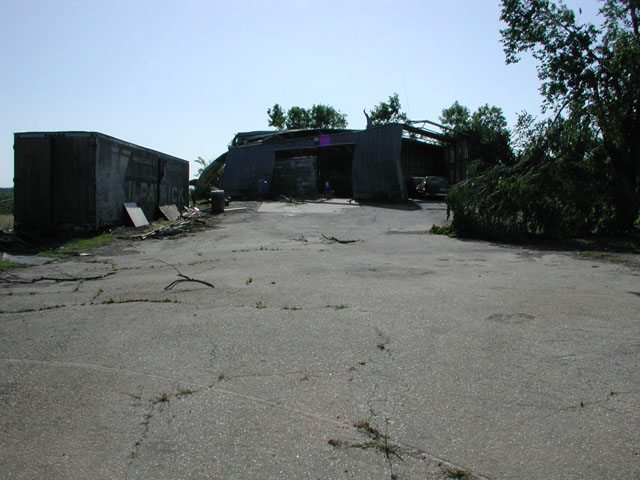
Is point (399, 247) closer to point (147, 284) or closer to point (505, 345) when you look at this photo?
point (147, 284)

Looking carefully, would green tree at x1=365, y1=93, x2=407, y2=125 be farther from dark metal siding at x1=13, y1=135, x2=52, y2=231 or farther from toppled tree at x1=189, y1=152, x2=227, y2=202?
dark metal siding at x1=13, y1=135, x2=52, y2=231

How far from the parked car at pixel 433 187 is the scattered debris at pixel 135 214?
18.3 m

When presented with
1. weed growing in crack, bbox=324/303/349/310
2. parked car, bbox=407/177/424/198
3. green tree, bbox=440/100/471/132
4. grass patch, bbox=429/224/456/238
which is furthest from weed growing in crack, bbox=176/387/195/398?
green tree, bbox=440/100/471/132

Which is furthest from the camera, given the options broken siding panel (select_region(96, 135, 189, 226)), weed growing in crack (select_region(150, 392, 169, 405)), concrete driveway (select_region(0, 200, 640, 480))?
broken siding panel (select_region(96, 135, 189, 226))

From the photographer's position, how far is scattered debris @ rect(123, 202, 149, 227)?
15.7 m

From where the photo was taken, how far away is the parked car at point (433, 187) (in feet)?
94.9

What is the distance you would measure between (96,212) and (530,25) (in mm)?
16499

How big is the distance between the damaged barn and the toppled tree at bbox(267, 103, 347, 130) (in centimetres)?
2755

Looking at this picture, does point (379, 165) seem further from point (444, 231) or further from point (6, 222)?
point (6, 222)

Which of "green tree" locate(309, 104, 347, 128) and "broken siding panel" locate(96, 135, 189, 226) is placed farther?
"green tree" locate(309, 104, 347, 128)

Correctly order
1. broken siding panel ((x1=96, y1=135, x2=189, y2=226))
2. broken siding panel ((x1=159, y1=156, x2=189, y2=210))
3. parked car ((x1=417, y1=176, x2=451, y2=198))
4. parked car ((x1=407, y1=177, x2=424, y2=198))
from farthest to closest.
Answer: parked car ((x1=407, y1=177, x2=424, y2=198)) → parked car ((x1=417, y1=176, x2=451, y2=198)) → broken siding panel ((x1=159, y1=156, x2=189, y2=210)) → broken siding panel ((x1=96, y1=135, x2=189, y2=226))

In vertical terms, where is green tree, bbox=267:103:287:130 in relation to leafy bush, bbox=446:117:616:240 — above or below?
above

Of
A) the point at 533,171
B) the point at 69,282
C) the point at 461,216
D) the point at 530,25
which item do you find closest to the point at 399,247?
the point at 461,216

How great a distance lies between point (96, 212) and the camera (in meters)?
14.0
